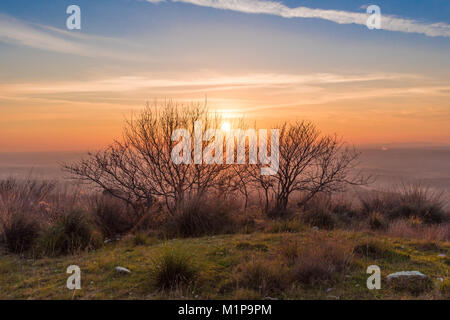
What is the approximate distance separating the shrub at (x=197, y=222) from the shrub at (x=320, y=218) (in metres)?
2.46

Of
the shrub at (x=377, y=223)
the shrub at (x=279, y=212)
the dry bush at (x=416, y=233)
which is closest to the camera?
the dry bush at (x=416, y=233)

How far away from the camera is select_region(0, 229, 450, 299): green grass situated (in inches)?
207

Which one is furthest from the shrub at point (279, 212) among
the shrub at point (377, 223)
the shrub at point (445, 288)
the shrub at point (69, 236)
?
the shrub at point (445, 288)

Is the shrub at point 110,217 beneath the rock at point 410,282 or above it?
beneath

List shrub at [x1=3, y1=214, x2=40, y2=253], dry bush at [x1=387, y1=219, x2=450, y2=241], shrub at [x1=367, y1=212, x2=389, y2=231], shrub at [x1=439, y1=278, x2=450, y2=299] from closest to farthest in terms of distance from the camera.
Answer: shrub at [x1=439, y1=278, x2=450, y2=299], shrub at [x1=3, y1=214, x2=40, y2=253], dry bush at [x1=387, y1=219, x2=450, y2=241], shrub at [x1=367, y1=212, x2=389, y2=231]

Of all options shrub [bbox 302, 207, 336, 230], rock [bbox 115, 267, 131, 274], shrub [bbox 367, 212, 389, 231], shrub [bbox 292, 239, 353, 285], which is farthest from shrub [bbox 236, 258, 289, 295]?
shrub [bbox 367, 212, 389, 231]

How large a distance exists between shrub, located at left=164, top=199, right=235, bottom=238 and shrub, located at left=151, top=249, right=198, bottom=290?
4.05 meters

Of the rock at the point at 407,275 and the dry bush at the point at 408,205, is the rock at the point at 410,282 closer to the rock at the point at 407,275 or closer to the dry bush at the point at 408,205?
the rock at the point at 407,275

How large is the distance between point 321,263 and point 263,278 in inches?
41.2

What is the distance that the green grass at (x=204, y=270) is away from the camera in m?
5.26

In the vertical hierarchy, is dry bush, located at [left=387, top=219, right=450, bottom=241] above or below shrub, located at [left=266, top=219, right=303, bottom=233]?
below

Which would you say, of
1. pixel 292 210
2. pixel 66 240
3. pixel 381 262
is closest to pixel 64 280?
pixel 66 240

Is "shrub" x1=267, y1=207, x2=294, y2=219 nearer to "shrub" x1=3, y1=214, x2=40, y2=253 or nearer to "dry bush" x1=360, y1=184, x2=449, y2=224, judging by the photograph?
"dry bush" x1=360, y1=184, x2=449, y2=224
